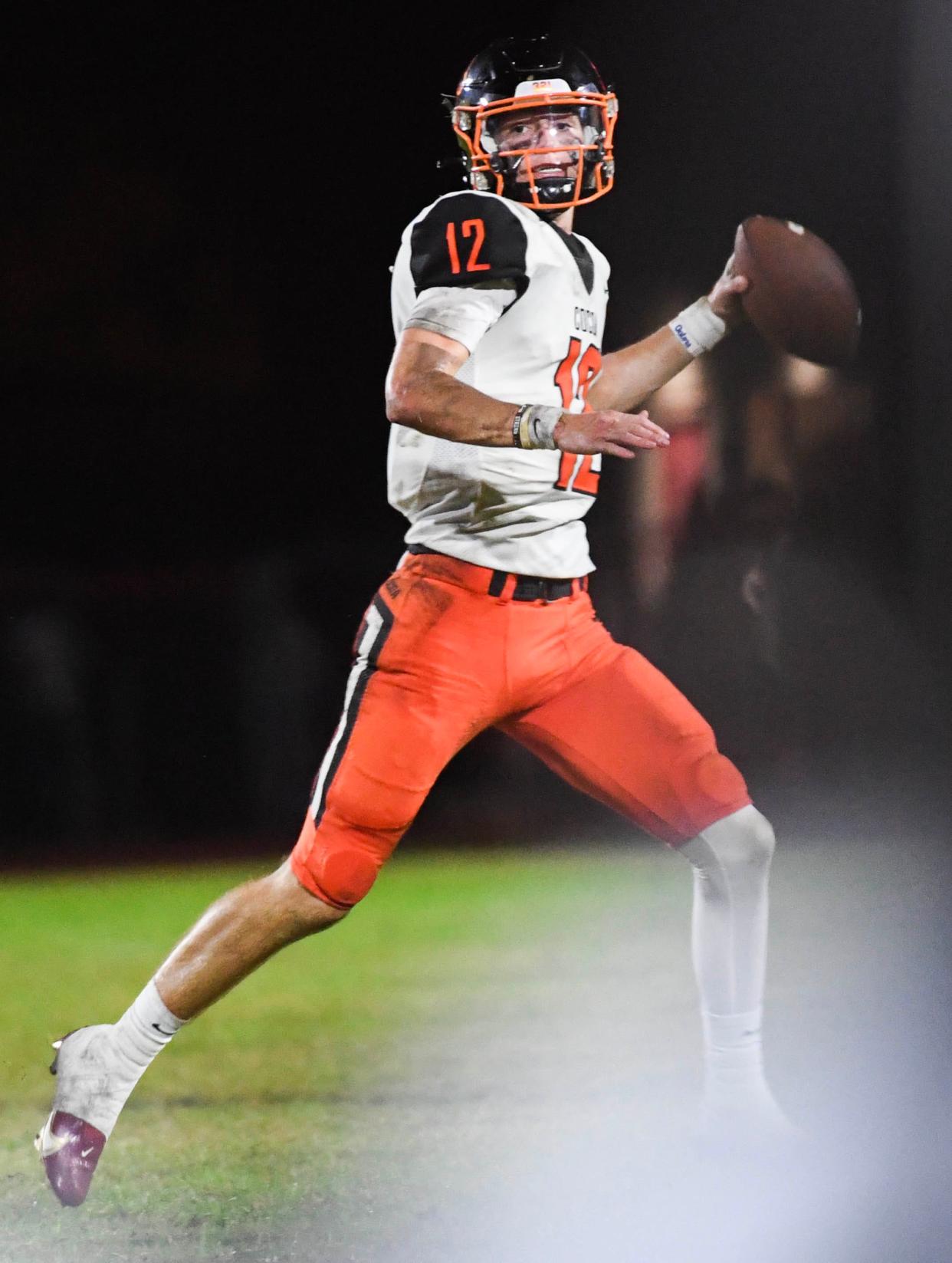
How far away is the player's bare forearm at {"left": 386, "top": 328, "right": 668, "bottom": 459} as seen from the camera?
5.10ft

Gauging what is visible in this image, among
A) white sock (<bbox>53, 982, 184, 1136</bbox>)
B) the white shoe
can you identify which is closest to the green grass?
white sock (<bbox>53, 982, 184, 1136</bbox>)

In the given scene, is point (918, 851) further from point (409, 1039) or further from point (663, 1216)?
point (409, 1039)

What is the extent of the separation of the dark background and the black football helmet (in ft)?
0.81

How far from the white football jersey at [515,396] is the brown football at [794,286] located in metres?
0.23

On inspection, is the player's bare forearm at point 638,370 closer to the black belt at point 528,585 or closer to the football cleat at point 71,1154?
the black belt at point 528,585

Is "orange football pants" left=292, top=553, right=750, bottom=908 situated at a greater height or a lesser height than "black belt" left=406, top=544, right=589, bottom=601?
lesser

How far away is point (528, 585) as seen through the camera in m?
1.90

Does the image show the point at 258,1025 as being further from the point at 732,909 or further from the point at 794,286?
the point at 794,286

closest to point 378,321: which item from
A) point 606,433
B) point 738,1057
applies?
point 606,433

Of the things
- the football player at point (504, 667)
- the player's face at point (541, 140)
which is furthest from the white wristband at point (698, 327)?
the player's face at point (541, 140)

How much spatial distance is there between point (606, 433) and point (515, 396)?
0.35 m

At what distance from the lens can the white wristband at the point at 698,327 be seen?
6.86 feet

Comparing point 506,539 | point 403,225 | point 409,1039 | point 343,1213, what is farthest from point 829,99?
point 343,1213

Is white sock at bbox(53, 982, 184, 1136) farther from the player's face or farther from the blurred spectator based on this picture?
the player's face
